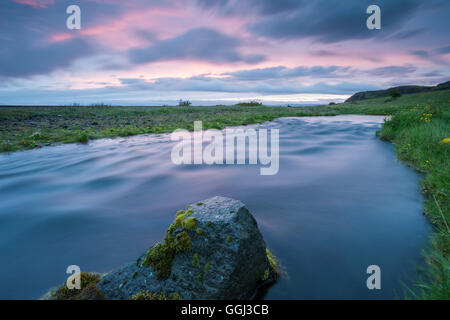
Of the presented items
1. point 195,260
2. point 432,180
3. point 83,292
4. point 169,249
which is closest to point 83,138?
point 83,292

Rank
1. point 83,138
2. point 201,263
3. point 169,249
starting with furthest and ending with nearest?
point 83,138 → point 169,249 → point 201,263

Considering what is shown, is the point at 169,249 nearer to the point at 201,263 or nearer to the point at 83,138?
the point at 201,263

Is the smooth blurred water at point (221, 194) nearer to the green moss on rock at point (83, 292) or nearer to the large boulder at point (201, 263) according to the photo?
the green moss on rock at point (83, 292)

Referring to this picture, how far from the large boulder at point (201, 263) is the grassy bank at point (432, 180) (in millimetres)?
1748

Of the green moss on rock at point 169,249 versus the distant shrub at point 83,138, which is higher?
the distant shrub at point 83,138

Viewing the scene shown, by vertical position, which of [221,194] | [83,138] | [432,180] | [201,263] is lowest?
[221,194]

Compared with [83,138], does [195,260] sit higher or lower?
lower

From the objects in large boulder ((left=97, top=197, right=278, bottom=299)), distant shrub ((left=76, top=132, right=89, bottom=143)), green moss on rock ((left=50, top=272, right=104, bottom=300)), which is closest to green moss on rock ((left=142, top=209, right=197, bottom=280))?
large boulder ((left=97, top=197, right=278, bottom=299))

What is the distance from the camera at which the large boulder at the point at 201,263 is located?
225 centimetres

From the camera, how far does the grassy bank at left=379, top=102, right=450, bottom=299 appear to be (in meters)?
2.70

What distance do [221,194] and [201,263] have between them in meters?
3.77

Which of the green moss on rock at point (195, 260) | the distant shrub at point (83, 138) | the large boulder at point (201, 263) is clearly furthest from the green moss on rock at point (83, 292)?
the distant shrub at point (83, 138)

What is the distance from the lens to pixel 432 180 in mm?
5301
